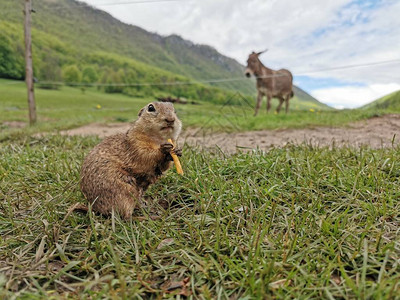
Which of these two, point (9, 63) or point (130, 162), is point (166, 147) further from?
point (9, 63)

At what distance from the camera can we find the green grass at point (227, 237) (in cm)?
133

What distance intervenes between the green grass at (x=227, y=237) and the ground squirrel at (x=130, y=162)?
0.17m

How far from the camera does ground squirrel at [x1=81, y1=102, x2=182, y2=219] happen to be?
78.5 inches

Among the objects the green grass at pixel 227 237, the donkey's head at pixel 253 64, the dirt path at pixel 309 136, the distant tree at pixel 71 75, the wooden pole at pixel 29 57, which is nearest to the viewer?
the green grass at pixel 227 237

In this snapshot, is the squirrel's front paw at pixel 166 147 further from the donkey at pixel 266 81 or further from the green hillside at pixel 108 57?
the green hillside at pixel 108 57

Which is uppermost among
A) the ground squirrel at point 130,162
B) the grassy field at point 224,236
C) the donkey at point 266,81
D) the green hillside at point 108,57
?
the green hillside at point 108,57

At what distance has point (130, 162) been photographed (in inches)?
85.3

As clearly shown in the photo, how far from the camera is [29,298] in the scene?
126 cm

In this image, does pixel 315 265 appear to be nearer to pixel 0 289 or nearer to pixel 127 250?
pixel 127 250

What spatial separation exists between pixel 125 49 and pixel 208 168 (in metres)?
95.8

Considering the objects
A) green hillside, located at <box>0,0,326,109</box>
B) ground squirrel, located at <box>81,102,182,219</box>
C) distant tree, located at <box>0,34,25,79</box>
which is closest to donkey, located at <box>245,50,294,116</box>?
ground squirrel, located at <box>81,102,182,219</box>

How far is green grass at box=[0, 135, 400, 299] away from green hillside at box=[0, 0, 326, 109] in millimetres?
9560

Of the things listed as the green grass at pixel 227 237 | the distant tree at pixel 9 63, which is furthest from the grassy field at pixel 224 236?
the distant tree at pixel 9 63

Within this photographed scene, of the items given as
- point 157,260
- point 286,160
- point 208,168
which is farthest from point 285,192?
point 157,260
